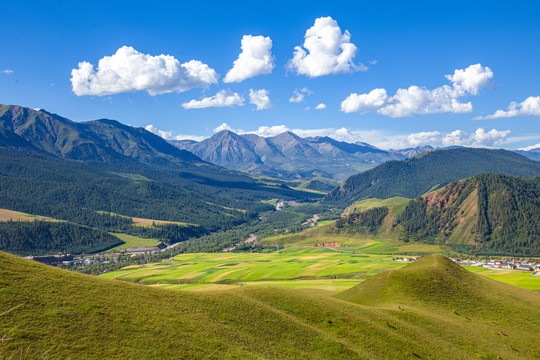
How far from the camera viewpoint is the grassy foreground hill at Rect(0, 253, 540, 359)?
42969mm

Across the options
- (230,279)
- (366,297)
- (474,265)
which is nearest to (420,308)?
(366,297)

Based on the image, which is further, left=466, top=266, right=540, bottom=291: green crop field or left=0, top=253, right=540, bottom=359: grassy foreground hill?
left=466, top=266, right=540, bottom=291: green crop field

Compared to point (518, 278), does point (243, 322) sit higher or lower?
higher

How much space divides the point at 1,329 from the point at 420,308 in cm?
7910

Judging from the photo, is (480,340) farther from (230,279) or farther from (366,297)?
(230,279)

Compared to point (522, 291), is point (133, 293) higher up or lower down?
higher up

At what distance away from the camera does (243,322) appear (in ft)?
193

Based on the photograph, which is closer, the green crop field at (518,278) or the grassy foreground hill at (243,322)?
the grassy foreground hill at (243,322)

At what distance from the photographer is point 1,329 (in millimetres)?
39469

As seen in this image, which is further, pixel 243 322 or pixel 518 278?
pixel 518 278

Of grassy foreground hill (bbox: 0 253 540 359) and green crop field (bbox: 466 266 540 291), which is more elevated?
grassy foreground hill (bbox: 0 253 540 359)

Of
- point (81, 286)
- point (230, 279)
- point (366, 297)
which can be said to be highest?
point (81, 286)

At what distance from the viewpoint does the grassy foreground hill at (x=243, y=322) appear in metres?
43.0

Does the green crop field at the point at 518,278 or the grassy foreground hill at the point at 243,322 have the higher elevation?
the grassy foreground hill at the point at 243,322
